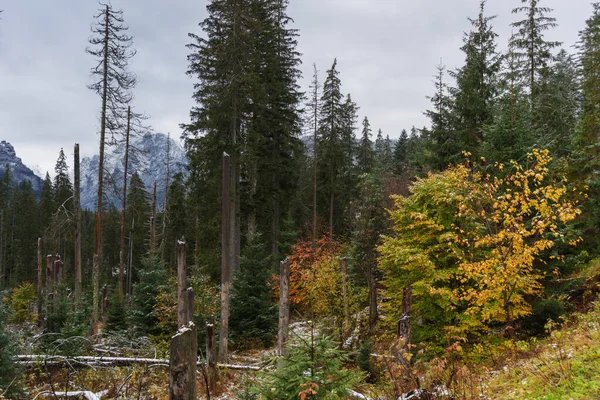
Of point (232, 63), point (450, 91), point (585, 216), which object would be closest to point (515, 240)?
point (585, 216)

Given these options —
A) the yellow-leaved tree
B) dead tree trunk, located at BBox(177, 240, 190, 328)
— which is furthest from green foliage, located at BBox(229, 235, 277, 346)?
the yellow-leaved tree

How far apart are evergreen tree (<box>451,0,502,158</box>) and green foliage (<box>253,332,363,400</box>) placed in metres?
16.9

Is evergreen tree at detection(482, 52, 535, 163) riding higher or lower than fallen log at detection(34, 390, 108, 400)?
higher

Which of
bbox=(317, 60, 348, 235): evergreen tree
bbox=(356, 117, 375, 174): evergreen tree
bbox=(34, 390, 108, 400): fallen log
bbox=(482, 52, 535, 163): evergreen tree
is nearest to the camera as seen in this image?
bbox=(34, 390, 108, 400): fallen log

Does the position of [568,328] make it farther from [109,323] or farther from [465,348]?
[109,323]

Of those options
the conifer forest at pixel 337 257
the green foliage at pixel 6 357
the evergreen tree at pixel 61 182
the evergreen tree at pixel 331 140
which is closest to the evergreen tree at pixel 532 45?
the conifer forest at pixel 337 257

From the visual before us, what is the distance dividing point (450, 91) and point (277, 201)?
42.8 ft

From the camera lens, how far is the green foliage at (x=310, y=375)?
4840 millimetres

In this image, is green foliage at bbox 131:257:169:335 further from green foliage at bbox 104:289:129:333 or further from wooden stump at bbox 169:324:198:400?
wooden stump at bbox 169:324:198:400

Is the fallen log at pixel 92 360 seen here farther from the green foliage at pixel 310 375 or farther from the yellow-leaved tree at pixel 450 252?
the yellow-leaved tree at pixel 450 252

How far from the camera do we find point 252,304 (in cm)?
1767

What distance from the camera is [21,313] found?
1305 inches

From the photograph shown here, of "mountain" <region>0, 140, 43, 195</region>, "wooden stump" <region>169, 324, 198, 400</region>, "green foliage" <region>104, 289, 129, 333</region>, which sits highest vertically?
"mountain" <region>0, 140, 43, 195</region>

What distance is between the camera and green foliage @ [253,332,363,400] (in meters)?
4.84
